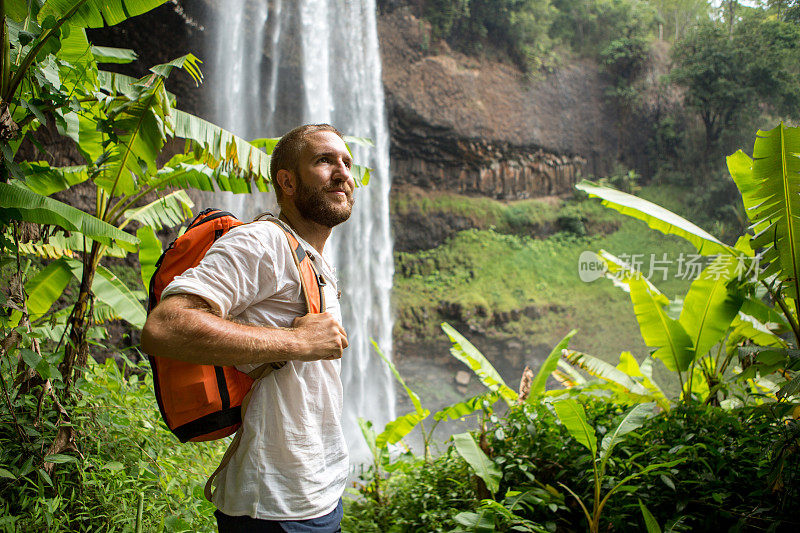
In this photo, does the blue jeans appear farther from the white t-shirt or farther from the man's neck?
the man's neck

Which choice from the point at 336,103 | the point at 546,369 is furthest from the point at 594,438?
the point at 336,103

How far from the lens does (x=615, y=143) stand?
1767 cm

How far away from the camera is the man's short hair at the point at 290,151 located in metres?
1.51

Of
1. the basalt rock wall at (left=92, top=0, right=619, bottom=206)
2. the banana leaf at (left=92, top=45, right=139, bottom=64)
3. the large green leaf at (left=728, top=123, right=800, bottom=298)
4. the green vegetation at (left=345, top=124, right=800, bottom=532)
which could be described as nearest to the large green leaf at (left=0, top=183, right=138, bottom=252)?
the banana leaf at (left=92, top=45, right=139, bottom=64)

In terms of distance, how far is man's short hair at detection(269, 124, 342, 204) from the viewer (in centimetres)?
151

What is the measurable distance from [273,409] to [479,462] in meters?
1.86

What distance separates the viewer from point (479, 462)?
2809mm

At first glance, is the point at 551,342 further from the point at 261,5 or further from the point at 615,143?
the point at 261,5

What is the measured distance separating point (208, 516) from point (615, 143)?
59.2 ft

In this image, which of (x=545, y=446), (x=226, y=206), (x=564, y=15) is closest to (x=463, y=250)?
(x=226, y=206)

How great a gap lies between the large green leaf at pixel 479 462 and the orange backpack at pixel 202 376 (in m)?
1.80

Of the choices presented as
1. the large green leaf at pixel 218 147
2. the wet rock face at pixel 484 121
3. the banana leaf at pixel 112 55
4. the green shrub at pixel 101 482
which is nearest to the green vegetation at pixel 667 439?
the green shrub at pixel 101 482

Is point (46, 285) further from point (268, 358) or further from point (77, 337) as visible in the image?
point (268, 358)

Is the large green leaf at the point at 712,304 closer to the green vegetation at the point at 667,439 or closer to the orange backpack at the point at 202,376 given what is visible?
the green vegetation at the point at 667,439
